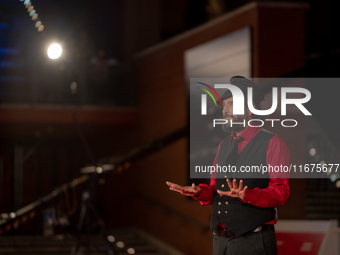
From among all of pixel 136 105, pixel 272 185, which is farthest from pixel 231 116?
pixel 136 105

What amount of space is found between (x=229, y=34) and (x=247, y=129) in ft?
13.1

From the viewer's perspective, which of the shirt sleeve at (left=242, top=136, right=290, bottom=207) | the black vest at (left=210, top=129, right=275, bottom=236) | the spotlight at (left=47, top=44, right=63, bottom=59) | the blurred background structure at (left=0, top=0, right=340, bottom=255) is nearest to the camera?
the shirt sleeve at (left=242, top=136, right=290, bottom=207)

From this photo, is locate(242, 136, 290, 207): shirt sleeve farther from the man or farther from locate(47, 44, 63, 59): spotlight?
locate(47, 44, 63, 59): spotlight

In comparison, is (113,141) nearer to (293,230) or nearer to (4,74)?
(4,74)

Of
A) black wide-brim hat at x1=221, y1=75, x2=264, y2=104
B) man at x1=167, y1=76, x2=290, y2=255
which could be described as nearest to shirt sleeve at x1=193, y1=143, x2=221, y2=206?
man at x1=167, y1=76, x2=290, y2=255

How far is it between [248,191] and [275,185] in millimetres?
145

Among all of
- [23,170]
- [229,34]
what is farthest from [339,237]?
[23,170]

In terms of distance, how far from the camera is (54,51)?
11.4ft

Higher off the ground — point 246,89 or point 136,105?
point 136,105

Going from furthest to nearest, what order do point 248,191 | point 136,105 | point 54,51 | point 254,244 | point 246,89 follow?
1. point 136,105
2. point 54,51
3. point 246,89
4. point 254,244
5. point 248,191

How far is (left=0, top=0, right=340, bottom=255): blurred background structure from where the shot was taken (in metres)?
5.23

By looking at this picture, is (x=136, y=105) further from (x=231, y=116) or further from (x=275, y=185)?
(x=275, y=185)

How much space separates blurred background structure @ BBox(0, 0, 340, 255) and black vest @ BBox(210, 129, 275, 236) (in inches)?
56.7

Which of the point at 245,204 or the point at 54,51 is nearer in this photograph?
the point at 245,204
